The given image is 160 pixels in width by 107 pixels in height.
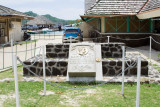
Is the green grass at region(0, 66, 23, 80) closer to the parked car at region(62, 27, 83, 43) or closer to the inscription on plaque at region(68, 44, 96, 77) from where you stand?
the inscription on plaque at region(68, 44, 96, 77)

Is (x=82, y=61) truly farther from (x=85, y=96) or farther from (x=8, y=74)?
(x=8, y=74)

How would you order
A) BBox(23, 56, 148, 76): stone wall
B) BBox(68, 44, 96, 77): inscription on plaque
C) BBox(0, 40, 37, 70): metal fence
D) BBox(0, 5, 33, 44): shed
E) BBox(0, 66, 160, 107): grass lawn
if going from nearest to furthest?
BBox(0, 66, 160, 107): grass lawn
BBox(68, 44, 96, 77): inscription on plaque
BBox(23, 56, 148, 76): stone wall
BBox(0, 40, 37, 70): metal fence
BBox(0, 5, 33, 44): shed

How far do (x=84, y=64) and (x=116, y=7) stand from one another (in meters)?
11.1

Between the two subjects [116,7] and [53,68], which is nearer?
[53,68]

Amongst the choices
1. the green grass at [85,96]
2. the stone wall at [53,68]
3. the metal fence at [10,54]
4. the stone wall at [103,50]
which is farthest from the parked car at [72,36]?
the green grass at [85,96]

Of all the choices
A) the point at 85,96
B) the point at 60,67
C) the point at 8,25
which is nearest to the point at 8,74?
the point at 60,67

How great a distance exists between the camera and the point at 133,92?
22.1 ft

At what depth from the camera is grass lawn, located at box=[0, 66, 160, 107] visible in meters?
5.88

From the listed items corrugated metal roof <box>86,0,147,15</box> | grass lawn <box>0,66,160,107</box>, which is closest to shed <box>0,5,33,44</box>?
corrugated metal roof <box>86,0,147,15</box>

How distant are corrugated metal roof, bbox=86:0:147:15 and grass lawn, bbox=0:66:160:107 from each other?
10609mm

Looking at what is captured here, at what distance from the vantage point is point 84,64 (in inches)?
324

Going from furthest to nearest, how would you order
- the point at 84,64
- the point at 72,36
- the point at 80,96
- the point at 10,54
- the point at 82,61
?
the point at 72,36 < the point at 10,54 < the point at 82,61 < the point at 84,64 < the point at 80,96

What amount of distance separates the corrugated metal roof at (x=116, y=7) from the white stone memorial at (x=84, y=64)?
8797 mm

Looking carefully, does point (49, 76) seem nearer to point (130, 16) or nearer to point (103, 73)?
point (103, 73)
